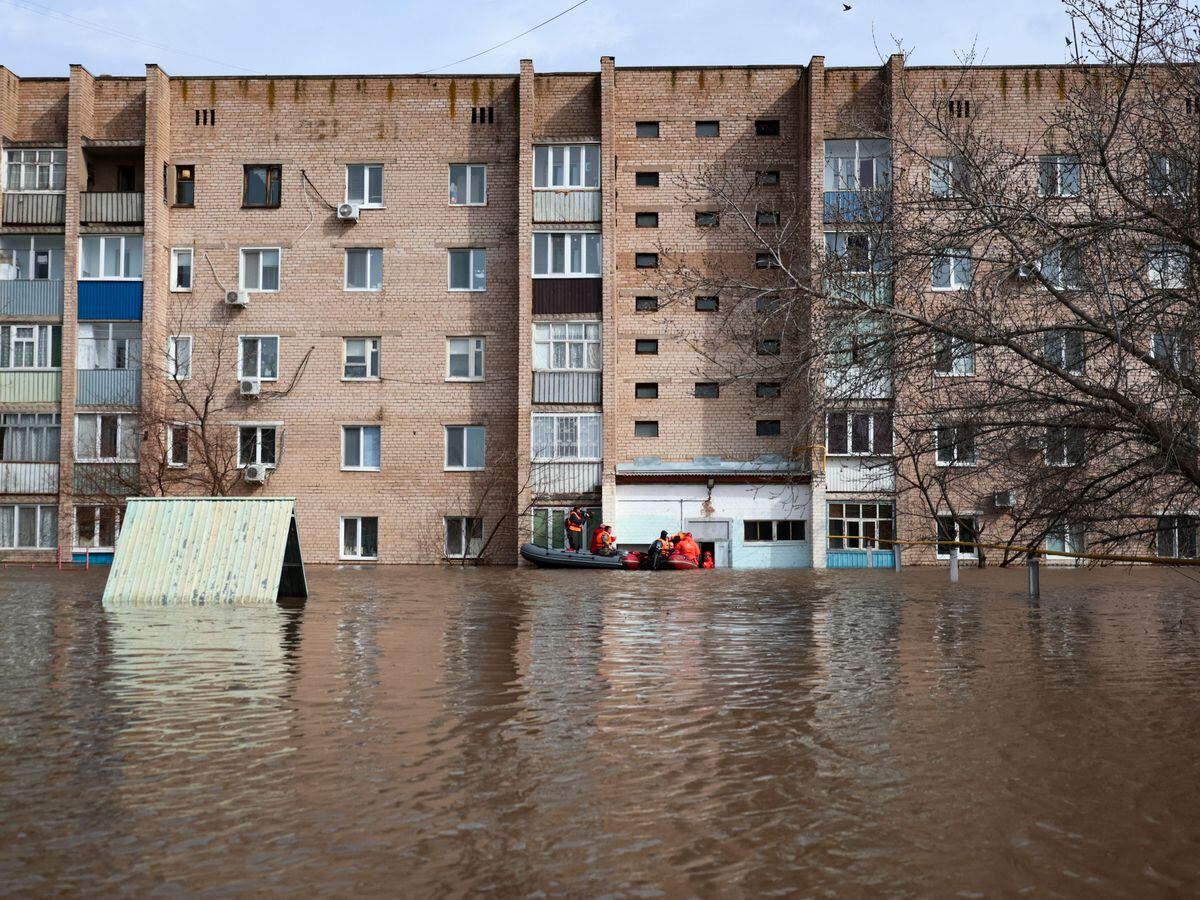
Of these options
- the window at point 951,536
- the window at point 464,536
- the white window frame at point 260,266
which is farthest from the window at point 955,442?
the white window frame at point 260,266

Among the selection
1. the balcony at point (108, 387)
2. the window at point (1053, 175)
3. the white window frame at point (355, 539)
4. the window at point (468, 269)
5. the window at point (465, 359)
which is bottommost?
the white window frame at point (355, 539)

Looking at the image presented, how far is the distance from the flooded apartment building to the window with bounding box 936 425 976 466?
937 inches

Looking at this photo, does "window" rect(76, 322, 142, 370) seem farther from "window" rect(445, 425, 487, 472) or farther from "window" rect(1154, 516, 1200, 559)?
"window" rect(1154, 516, 1200, 559)

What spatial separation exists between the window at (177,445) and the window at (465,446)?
772 centimetres

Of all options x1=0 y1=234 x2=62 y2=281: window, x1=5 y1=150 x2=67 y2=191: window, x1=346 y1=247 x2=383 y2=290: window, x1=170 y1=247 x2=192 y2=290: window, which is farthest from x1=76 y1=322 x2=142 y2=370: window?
x1=346 y1=247 x2=383 y2=290: window

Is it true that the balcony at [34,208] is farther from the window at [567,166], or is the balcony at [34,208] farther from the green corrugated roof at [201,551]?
the green corrugated roof at [201,551]

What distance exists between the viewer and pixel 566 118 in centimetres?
4019

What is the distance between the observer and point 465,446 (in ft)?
132

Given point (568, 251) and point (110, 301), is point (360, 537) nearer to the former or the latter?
point (110, 301)

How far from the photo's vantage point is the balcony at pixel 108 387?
39.8 m

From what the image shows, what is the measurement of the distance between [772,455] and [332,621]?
82.0 ft

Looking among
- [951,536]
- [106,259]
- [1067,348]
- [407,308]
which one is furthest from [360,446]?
[1067,348]

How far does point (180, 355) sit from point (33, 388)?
14.4 ft

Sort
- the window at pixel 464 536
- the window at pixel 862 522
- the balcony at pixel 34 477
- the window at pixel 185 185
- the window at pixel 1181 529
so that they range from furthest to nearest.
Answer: the window at pixel 185 185 → the balcony at pixel 34 477 → the window at pixel 464 536 → the window at pixel 862 522 → the window at pixel 1181 529
